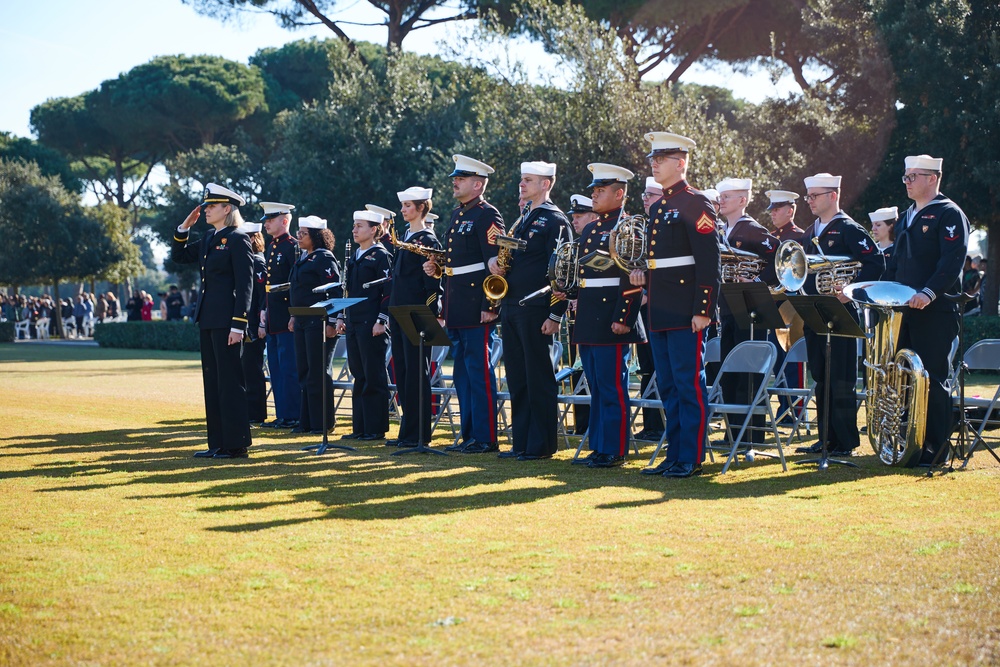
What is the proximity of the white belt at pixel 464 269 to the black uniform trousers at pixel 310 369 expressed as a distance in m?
2.01

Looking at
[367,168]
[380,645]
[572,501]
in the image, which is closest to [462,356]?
[572,501]

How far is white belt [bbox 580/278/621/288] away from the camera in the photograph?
9145mm

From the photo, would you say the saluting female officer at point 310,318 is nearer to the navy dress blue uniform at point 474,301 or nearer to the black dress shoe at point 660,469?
the navy dress blue uniform at point 474,301

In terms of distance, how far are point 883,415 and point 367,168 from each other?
29506 mm

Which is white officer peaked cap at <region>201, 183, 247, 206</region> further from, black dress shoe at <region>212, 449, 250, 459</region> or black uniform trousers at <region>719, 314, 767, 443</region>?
black uniform trousers at <region>719, 314, 767, 443</region>

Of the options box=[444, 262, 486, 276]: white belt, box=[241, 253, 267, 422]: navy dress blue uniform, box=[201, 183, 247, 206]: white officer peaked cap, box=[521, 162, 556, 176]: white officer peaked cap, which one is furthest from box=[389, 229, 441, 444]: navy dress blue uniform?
box=[241, 253, 267, 422]: navy dress blue uniform

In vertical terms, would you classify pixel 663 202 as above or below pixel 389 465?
above

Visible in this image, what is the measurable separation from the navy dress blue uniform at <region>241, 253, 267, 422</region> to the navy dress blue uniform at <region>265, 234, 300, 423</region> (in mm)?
151

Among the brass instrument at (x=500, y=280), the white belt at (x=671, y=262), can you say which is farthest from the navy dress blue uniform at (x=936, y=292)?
the brass instrument at (x=500, y=280)

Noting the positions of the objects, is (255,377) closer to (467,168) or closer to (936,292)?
(467,168)

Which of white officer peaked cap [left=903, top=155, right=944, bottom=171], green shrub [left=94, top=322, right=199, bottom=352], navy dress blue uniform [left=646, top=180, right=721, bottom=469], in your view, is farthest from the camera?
green shrub [left=94, top=322, right=199, bottom=352]

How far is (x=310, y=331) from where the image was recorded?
12211mm

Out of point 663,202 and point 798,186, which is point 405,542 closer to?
point 663,202

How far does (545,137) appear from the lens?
27703 mm
